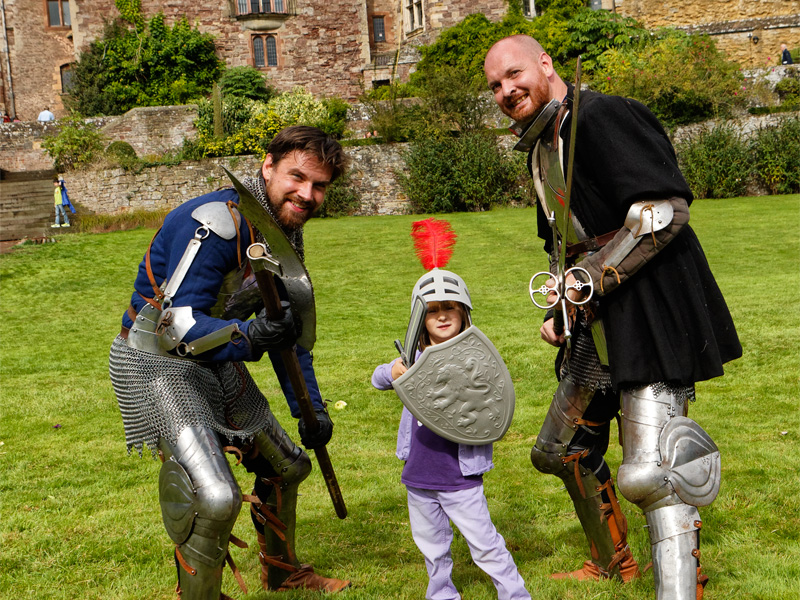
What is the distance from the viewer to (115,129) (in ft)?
97.7

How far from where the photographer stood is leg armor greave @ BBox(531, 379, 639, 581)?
142 inches

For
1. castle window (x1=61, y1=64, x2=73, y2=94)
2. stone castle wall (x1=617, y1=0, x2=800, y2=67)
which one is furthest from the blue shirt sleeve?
castle window (x1=61, y1=64, x2=73, y2=94)

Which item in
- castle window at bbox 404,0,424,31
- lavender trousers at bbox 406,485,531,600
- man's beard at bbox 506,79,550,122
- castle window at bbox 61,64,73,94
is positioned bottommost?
lavender trousers at bbox 406,485,531,600

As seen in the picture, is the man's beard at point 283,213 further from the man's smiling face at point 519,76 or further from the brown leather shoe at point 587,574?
the brown leather shoe at point 587,574

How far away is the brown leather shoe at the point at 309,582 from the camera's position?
381 cm

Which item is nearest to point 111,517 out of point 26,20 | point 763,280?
point 763,280

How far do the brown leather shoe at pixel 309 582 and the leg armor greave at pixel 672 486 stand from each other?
1505 millimetres

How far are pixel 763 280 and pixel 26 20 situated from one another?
35.2 metres

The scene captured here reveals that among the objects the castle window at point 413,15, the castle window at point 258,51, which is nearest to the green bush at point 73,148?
the castle window at point 258,51

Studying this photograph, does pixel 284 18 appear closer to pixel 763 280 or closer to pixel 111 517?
pixel 763 280

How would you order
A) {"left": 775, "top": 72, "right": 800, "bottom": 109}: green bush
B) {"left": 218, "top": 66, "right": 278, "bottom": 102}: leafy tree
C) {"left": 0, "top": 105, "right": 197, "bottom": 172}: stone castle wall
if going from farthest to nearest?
{"left": 218, "top": 66, "right": 278, "bottom": 102}: leafy tree < {"left": 0, "top": 105, "right": 197, "bottom": 172}: stone castle wall < {"left": 775, "top": 72, "right": 800, "bottom": 109}: green bush

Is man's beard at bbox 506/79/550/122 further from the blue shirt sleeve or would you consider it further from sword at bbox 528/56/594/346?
the blue shirt sleeve

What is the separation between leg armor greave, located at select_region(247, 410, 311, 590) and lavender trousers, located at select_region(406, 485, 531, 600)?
23.8 inches

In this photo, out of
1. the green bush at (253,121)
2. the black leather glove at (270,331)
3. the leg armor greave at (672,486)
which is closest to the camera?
the leg armor greave at (672,486)
